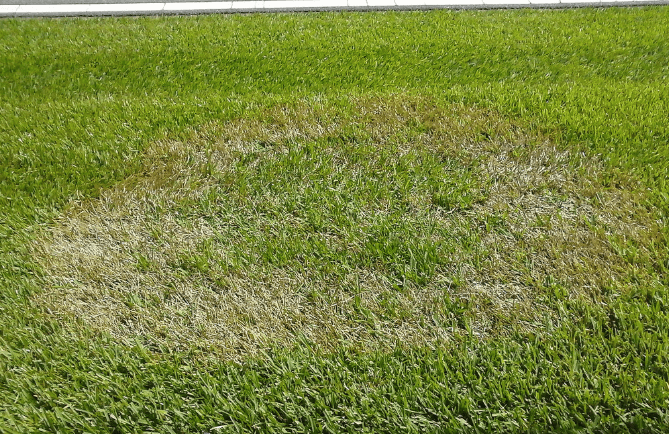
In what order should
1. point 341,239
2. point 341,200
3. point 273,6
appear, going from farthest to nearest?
point 273,6
point 341,200
point 341,239

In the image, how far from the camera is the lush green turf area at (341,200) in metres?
2.13

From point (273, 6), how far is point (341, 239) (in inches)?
172

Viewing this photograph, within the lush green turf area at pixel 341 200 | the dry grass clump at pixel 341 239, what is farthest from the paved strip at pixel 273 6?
the dry grass clump at pixel 341 239

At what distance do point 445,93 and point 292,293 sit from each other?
8.20 feet

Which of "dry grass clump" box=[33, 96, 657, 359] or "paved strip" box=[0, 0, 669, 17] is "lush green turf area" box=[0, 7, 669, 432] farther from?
"paved strip" box=[0, 0, 669, 17]

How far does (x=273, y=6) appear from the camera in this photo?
6160 mm

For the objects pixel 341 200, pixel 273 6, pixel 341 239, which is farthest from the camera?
pixel 273 6

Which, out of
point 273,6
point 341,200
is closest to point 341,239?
point 341,200

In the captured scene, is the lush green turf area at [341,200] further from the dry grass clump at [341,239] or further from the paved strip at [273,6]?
the paved strip at [273,6]

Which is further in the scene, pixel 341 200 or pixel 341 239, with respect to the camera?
pixel 341 200

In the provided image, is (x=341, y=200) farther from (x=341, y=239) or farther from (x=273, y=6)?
(x=273, y=6)

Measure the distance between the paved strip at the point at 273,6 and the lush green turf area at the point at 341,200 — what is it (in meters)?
0.42

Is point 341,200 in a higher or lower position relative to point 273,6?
lower

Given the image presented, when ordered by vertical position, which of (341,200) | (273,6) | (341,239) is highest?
(273,6)
